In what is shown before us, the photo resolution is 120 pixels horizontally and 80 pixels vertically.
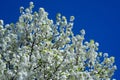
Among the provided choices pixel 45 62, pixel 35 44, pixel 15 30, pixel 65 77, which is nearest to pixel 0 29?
pixel 15 30

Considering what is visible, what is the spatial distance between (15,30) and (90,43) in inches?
136

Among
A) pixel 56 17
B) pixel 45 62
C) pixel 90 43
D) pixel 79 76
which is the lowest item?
pixel 79 76

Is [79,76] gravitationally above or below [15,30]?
below

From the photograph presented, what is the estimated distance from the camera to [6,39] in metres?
17.8

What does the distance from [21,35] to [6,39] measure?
2.18 feet

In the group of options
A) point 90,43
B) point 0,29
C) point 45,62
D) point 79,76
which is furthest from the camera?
point 0,29

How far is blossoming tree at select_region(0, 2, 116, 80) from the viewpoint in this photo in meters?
15.2

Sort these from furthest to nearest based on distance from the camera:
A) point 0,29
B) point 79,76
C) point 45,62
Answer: point 0,29
point 45,62
point 79,76

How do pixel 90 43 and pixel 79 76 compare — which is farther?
pixel 90 43

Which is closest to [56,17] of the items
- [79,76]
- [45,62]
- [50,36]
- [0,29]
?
[50,36]

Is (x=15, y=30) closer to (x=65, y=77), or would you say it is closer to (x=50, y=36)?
(x=50, y=36)

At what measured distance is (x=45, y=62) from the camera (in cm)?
1594

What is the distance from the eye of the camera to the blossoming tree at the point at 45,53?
599 inches

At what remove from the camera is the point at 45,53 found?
1572 centimetres
